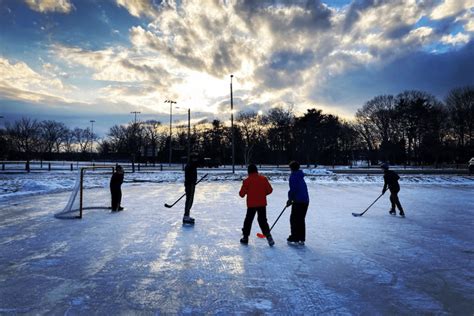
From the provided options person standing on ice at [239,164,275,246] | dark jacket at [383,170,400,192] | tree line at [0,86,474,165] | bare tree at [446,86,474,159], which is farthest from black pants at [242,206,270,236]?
bare tree at [446,86,474,159]

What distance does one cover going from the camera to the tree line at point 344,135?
54.4m

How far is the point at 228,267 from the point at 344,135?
69.3m

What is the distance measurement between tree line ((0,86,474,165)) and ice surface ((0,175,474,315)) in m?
40.3

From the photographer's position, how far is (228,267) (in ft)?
16.4

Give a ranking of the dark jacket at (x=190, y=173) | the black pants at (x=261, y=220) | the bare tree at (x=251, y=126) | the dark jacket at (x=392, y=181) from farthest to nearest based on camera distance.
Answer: the bare tree at (x=251, y=126) → the dark jacket at (x=392, y=181) → the dark jacket at (x=190, y=173) → the black pants at (x=261, y=220)

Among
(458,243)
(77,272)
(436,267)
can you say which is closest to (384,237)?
(458,243)

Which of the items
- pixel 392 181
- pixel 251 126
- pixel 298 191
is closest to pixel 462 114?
pixel 251 126

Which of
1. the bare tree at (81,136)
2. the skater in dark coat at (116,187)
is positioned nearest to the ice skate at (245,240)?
the skater in dark coat at (116,187)

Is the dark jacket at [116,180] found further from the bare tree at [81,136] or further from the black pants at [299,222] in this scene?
the bare tree at [81,136]

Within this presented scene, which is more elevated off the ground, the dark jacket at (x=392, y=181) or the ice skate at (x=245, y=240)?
the dark jacket at (x=392, y=181)

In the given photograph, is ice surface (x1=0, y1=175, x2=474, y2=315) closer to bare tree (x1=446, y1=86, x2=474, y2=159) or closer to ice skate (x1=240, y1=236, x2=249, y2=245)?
ice skate (x1=240, y1=236, x2=249, y2=245)

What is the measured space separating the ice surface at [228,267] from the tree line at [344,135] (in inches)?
1587

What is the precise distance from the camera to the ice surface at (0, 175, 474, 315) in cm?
365

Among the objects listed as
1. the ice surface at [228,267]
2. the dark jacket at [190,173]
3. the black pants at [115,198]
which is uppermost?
the dark jacket at [190,173]
